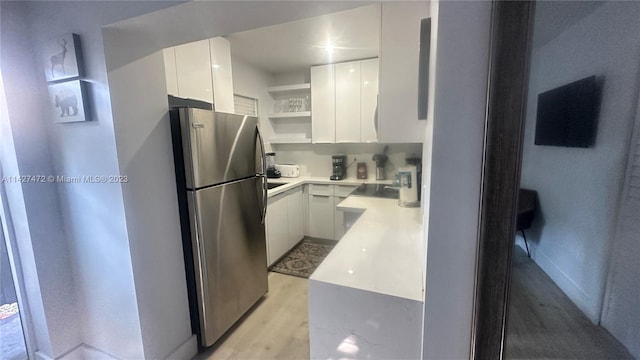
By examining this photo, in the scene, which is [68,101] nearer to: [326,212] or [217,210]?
[217,210]

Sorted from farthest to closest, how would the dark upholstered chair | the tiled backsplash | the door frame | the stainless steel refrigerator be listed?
the tiled backsplash, the stainless steel refrigerator, the door frame, the dark upholstered chair

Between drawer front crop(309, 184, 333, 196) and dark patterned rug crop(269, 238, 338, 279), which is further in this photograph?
drawer front crop(309, 184, 333, 196)

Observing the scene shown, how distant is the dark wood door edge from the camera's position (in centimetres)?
59

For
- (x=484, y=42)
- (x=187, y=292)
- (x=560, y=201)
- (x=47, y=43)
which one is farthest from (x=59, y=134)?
(x=560, y=201)

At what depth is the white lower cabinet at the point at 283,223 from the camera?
9.08ft

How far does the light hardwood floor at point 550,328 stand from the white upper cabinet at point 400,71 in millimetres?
787

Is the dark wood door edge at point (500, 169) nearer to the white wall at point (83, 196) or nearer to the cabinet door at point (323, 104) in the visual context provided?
the white wall at point (83, 196)

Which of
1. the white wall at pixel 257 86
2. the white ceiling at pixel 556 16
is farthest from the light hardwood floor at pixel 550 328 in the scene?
the white wall at pixel 257 86

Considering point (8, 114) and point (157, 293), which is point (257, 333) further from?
point (8, 114)

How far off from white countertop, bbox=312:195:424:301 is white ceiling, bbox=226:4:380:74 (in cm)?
150

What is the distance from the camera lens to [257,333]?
1.91m

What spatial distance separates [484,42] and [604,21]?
1.51ft

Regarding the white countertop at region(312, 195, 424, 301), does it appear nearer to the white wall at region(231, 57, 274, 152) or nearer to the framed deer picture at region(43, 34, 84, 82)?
the framed deer picture at region(43, 34, 84, 82)

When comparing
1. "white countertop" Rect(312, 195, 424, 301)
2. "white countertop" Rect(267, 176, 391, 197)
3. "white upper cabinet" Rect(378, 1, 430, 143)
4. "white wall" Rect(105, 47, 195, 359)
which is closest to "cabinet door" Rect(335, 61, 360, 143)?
"white countertop" Rect(267, 176, 391, 197)
